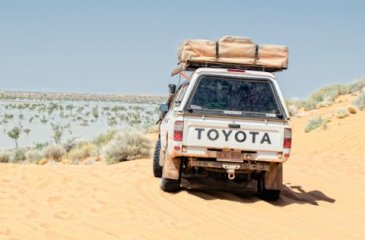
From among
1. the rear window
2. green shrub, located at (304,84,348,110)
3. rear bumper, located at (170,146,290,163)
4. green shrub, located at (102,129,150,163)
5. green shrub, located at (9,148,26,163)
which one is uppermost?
the rear window

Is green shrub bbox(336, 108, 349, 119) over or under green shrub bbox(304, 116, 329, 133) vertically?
over

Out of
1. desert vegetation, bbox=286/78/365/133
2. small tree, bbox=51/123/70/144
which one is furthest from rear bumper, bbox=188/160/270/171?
small tree, bbox=51/123/70/144

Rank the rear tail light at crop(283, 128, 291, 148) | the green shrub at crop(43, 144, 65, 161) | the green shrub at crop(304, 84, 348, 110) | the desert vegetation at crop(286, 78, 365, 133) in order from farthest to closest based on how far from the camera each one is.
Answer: the green shrub at crop(304, 84, 348, 110) → the desert vegetation at crop(286, 78, 365, 133) → the green shrub at crop(43, 144, 65, 161) → the rear tail light at crop(283, 128, 291, 148)

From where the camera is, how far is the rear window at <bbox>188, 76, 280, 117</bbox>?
9047mm

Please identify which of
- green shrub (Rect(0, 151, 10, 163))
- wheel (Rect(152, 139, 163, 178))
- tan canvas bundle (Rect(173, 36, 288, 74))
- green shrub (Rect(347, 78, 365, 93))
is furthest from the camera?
green shrub (Rect(347, 78, 365, 93))

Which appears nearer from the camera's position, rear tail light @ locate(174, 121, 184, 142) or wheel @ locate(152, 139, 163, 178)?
rear tail light @ locate(174, 121, 184, 142)

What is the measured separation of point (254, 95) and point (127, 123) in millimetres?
36571

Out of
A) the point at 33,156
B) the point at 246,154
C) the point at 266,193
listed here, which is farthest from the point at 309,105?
the point at 246,154

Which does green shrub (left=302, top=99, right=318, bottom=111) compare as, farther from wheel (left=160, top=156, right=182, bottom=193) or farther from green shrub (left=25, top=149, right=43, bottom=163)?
wheel (left=160, top=156, right=182, bottom=193)

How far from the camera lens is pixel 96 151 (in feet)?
70.6

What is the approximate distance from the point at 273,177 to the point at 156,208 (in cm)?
221

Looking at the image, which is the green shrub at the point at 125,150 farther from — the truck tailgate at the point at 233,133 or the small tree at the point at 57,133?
the small tree at the point at 57,133

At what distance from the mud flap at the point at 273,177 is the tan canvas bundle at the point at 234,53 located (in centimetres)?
171

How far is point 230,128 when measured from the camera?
879 cm
